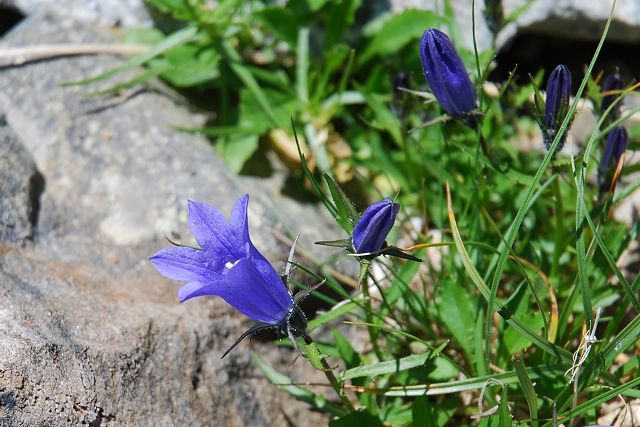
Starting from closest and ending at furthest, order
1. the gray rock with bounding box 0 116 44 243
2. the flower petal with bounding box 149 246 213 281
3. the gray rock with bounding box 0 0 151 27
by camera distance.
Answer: the flower petal with bounding box 149 246 213 281, the gray rock with bounding box 0 116 44 243, the gray rock with bounding box 0 0 151 27

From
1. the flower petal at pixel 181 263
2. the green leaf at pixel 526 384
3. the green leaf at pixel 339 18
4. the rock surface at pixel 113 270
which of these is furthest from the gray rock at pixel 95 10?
the green leaf at pixel 526 384

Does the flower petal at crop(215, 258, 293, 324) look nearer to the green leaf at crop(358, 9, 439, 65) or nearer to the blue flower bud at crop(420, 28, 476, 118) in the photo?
the blue flower bud at crop(420, 28, 476, 118)

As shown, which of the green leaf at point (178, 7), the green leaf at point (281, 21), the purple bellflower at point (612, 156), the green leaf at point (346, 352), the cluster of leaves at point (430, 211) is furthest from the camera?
the green leaf at point (281, 21)

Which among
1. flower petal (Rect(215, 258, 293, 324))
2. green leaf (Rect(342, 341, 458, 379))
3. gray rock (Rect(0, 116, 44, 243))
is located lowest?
green leaf (Rect(342, 341, 458, 379))

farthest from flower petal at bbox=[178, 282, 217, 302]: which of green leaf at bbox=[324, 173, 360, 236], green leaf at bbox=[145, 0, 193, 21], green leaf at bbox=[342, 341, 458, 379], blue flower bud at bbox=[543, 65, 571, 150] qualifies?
green leaf at bbox=[145, 0, 193, 21]

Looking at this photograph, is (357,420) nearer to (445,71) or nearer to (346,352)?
(346,352)

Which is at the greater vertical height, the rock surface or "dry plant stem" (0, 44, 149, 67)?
"dry plant stem" (0, 44, 149, 67)

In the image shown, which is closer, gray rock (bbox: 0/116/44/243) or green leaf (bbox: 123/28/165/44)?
gray rock (bbox: 0/116/44/243)

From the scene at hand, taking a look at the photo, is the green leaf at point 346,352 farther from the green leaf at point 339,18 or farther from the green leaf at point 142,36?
the green leaf at point 142,36
